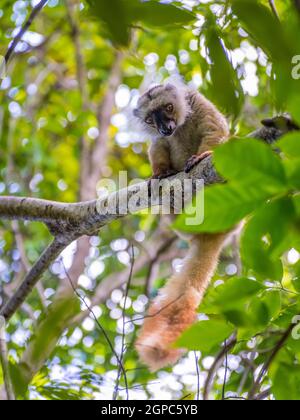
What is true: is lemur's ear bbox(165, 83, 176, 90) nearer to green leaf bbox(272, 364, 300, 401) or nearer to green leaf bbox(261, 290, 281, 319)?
green leaf bbox(261, 290, 281, 319)

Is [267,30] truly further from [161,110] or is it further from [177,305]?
[161,110]

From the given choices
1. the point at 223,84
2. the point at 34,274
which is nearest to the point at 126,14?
the point at 223,84

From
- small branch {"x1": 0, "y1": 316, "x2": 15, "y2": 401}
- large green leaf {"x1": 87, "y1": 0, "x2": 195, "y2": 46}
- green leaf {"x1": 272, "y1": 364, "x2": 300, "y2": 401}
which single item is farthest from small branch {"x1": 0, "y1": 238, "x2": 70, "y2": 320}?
large green leaf {"x1": 87, "y1": 0, "x2": 195, "y2": 46}

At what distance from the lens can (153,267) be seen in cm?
627

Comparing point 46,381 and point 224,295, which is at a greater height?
point 224,295

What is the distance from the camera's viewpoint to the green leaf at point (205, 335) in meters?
1.69

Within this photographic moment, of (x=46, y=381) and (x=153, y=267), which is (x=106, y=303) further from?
(x=46, y=381)

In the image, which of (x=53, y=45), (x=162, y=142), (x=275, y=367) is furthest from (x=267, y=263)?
(x=53, y=45)

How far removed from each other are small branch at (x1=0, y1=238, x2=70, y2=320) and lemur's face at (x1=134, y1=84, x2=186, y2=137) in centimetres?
165

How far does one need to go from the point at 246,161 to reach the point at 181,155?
3.74m

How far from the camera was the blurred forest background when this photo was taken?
1.00 meters

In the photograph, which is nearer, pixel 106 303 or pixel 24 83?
pixel 106 303

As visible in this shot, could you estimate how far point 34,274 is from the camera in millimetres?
3654
